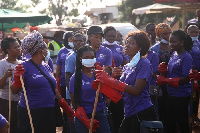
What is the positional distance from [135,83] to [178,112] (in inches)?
66.3

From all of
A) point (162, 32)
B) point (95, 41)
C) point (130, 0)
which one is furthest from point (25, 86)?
point (130, 0)

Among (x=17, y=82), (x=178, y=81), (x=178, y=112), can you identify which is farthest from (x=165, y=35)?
(x=17, y=82)

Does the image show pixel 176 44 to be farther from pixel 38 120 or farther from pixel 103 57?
pixel 38 120

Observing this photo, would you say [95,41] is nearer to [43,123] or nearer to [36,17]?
[43,123]

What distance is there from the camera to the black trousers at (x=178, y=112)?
5965 millimetres

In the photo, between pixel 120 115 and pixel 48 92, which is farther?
pixel 120 115

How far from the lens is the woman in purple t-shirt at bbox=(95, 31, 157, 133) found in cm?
453

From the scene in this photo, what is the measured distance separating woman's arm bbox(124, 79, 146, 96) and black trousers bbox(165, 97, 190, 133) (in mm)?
1603

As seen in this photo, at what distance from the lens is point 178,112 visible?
19.6 feet

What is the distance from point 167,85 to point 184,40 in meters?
0.76

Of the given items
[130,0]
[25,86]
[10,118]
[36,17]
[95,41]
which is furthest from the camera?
Answer: [130,0]

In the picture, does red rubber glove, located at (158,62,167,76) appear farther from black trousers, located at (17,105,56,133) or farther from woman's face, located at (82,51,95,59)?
black trousers, located at (17,105,56,133)

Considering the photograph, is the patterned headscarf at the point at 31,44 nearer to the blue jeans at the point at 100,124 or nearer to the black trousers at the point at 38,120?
the black trousers at the point at 38,120

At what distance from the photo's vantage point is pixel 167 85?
6137 mm
